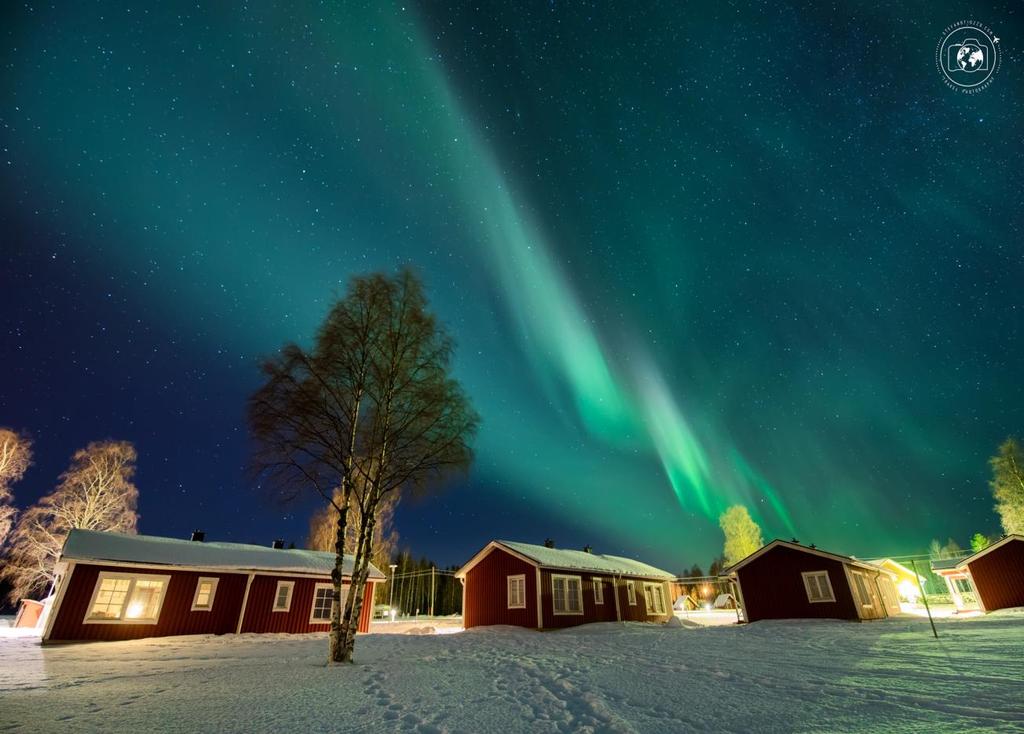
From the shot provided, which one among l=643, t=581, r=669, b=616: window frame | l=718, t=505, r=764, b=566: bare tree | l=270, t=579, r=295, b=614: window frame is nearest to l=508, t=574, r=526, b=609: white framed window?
l=270, t=579, r=295, b=614: window frame

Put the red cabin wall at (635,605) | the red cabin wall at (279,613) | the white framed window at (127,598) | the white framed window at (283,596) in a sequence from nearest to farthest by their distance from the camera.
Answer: the white framed window at (127,598) < the red cabin wall at (279,613) < the white framed window at (283,596) < the red cabin wall at (635,605)

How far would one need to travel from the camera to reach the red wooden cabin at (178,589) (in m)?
16.7

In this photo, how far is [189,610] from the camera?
18703mm

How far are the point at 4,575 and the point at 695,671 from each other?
3371 cm

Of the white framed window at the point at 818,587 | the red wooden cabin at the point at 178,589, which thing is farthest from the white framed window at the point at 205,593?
the white framed window at the point at 818,587

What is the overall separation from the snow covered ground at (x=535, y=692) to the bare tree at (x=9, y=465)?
1661 cm

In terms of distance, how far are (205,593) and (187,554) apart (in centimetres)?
188

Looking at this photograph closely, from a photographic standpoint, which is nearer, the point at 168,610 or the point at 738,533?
the point at 168,610

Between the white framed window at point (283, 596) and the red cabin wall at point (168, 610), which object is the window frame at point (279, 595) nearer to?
the white framed window at point (283, 596)

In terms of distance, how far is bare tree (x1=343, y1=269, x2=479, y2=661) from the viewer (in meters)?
12.6

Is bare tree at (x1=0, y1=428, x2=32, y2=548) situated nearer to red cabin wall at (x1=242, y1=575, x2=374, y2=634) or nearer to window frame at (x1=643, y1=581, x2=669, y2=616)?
red cabin wall at (x1=242, y1=575, x2=374, y2=634)

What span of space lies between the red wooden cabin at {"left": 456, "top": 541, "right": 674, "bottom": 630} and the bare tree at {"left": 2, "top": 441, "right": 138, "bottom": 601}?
20589mm

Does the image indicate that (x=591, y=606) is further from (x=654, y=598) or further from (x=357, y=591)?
(x=357, y=591)

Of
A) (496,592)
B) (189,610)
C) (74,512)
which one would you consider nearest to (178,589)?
(189,610)
